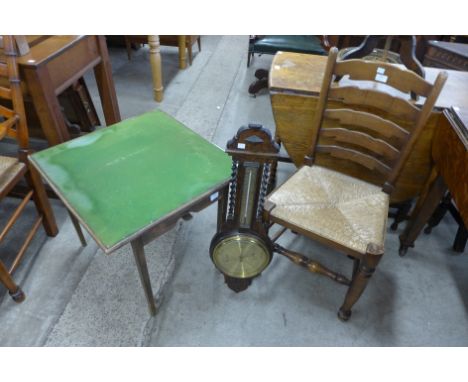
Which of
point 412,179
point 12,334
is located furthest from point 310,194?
point 12,334

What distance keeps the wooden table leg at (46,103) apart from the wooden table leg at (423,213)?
1.78 meters

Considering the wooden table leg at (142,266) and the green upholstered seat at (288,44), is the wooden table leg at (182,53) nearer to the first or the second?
the green upholstered seat at (288,44)

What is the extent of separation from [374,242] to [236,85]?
8.59 feet

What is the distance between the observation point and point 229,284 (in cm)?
152

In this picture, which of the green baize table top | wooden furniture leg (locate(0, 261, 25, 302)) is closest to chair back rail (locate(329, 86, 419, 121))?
the green baize table top

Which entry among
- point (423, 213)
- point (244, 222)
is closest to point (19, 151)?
point (244, 222)

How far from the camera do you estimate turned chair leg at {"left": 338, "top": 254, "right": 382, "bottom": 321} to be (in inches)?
46.2

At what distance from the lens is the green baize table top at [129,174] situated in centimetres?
109

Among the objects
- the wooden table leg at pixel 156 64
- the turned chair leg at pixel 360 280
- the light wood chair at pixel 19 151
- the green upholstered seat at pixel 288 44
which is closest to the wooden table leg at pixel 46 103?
the light wood chair at pixel 19 151

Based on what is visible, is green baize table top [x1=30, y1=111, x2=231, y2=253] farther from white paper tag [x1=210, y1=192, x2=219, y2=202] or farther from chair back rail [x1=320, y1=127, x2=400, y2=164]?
chair back rail [x1=320, y1=127, x2=400, y2=164]

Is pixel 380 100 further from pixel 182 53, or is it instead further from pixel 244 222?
pixel 182 53

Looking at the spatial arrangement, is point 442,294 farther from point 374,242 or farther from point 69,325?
point 69,325

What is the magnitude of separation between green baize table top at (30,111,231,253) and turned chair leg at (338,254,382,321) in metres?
0.59

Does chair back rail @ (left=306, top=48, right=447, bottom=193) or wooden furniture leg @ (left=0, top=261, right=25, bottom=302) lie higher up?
chair back rail @ (left=306, top=48, right=447, bottom=193)
